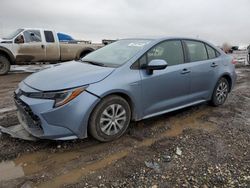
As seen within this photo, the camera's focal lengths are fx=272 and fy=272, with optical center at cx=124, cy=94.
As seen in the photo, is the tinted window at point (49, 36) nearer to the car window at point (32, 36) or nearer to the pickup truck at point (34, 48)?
Answer: the pickup truck at point (34, 48)

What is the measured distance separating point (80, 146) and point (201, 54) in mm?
3078

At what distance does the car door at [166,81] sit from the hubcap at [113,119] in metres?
0.46

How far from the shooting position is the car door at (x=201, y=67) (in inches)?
201

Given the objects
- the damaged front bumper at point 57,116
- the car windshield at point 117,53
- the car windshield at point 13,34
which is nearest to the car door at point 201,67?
the car windshield at point 117,53

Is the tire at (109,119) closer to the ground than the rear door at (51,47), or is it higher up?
closer to the ground

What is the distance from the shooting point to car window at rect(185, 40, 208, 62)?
202 inches

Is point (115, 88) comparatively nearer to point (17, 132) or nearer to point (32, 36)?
point (17, 132)

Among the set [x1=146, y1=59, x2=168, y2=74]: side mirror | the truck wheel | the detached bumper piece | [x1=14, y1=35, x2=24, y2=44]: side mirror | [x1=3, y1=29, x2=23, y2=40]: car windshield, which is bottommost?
the detached bumper piece

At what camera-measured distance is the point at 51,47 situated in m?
12.6

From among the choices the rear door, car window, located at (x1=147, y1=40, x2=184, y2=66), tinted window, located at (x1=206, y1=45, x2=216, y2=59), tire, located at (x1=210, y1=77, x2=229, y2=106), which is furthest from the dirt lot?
the rear door

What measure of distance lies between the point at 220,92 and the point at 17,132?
413 cm

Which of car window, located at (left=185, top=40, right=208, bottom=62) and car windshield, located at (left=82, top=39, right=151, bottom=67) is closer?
car windshield, located at (left=82, top=39, right=151, bottom=67)

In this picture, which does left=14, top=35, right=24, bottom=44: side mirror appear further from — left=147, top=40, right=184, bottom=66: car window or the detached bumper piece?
left=147, top=40, right=184, bottom=66: car window

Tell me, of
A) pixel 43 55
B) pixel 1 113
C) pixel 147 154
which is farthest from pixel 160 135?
pixel 43 55
